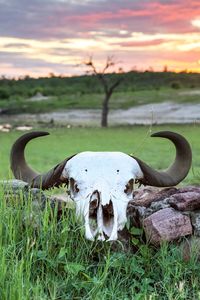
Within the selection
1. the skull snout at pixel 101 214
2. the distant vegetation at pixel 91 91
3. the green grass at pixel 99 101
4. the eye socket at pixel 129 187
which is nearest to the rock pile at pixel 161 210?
the eye socket at pixel 129 187

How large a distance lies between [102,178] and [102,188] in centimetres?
17

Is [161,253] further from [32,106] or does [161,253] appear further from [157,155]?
[32,106]

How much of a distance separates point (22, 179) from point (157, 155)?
14.4m

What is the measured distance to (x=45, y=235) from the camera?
5105mm

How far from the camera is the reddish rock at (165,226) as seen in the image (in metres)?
5.20

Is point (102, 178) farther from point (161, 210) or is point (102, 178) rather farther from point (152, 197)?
point (152, 197)

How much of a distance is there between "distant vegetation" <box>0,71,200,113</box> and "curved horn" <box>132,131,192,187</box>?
122ft

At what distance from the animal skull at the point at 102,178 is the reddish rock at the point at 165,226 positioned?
0.26 m

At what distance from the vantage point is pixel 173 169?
607 centimetres

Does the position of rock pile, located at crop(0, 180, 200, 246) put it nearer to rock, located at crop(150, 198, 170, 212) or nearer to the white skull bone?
rock, located at crop(150, 198, 170, 212)

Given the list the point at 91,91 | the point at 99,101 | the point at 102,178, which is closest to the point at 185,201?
the point at 102,178

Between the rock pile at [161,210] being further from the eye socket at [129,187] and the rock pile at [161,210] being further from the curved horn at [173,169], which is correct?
the eye socket at [129,187]

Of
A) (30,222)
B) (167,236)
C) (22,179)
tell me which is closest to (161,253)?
(167,236)

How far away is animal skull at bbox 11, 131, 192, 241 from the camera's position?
4.88 metres
